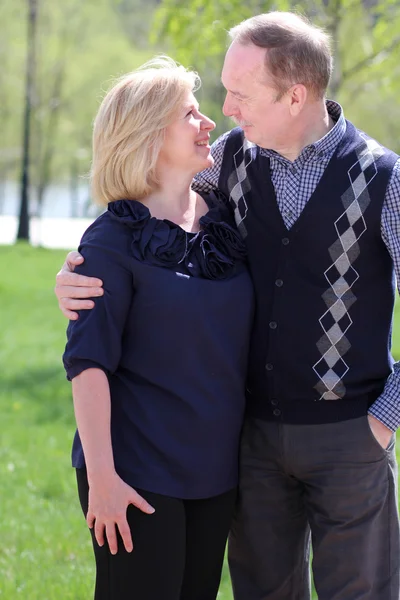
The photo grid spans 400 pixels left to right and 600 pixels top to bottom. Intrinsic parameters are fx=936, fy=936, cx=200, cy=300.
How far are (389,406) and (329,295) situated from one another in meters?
0.38

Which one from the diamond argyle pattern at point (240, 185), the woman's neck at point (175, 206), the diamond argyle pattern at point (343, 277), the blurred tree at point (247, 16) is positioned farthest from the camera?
the blurred tree at point (247, 16)

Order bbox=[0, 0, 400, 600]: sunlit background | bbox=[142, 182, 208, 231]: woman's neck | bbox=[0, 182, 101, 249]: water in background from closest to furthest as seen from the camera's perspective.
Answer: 1. bbox=[142, 182, 208, 231]: woman's neck
2. bbox=[0, 0, 400, 600]: sunlit background
3. bbox=[0, 182, 101, 249]: water in background

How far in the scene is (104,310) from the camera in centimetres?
272

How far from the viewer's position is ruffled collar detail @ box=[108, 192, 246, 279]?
9.12 feet

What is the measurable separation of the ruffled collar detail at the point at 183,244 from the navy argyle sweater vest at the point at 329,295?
103mm

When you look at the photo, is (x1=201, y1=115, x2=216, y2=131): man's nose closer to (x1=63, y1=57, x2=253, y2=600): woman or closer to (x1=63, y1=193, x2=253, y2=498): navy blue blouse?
(x1=63, y1=57, x2=253, y2=600): woman

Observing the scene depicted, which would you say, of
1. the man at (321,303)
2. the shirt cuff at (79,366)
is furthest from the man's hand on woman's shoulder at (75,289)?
the shirt cuff at (79,366)

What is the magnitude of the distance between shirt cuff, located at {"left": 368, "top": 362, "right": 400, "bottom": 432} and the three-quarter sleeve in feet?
2.65

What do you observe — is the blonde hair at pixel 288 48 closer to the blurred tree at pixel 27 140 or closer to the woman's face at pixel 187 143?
the woman's face at pixel 187 143

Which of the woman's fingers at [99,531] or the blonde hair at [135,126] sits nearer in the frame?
the woman's fingers at [99,531]

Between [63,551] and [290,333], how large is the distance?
220 centimetres

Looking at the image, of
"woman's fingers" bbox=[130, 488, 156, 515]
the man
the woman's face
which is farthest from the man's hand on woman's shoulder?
"woman's fingers" bbox=[130, 488, 156, 515]

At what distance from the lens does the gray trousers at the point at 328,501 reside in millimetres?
2881

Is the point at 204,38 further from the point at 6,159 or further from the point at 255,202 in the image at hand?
the point at 6,159
